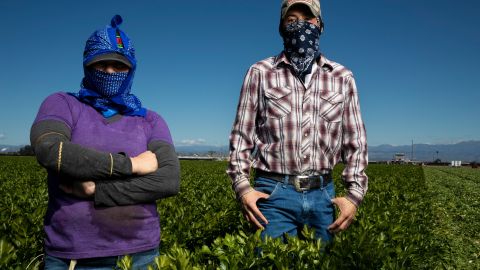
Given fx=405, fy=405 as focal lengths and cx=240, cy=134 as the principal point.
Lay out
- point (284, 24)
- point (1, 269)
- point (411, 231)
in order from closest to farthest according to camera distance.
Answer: point (1, 269)
point (284, 24)
point (411, 231)

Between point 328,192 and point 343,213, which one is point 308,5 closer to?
point 328,192

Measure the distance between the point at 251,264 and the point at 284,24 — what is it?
5.42ft

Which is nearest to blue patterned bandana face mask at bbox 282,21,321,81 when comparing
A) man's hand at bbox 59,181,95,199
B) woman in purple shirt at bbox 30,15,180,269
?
woman in purple shirt at bbox 30,15,180,269

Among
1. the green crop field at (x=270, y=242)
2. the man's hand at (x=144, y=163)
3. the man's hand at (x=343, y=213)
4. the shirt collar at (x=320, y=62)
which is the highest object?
the shirt collar at (x=320, y=62)

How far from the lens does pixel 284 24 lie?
9.50ft

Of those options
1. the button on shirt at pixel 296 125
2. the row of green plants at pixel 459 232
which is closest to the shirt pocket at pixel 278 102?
the button on shirt at pixel 296 125

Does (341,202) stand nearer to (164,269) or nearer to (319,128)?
(319,128)

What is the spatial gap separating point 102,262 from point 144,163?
1.86 feet

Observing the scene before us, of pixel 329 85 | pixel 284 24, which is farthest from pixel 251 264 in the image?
pixel 284 24

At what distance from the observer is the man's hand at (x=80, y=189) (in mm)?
2096

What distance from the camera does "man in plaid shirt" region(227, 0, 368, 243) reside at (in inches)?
105

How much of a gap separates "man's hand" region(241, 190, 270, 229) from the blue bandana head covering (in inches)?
34.3

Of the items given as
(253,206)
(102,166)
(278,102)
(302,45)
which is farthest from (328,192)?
(102,166)

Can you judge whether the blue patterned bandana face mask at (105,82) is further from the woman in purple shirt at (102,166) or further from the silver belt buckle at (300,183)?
the silver belt buckle at (300,183)
